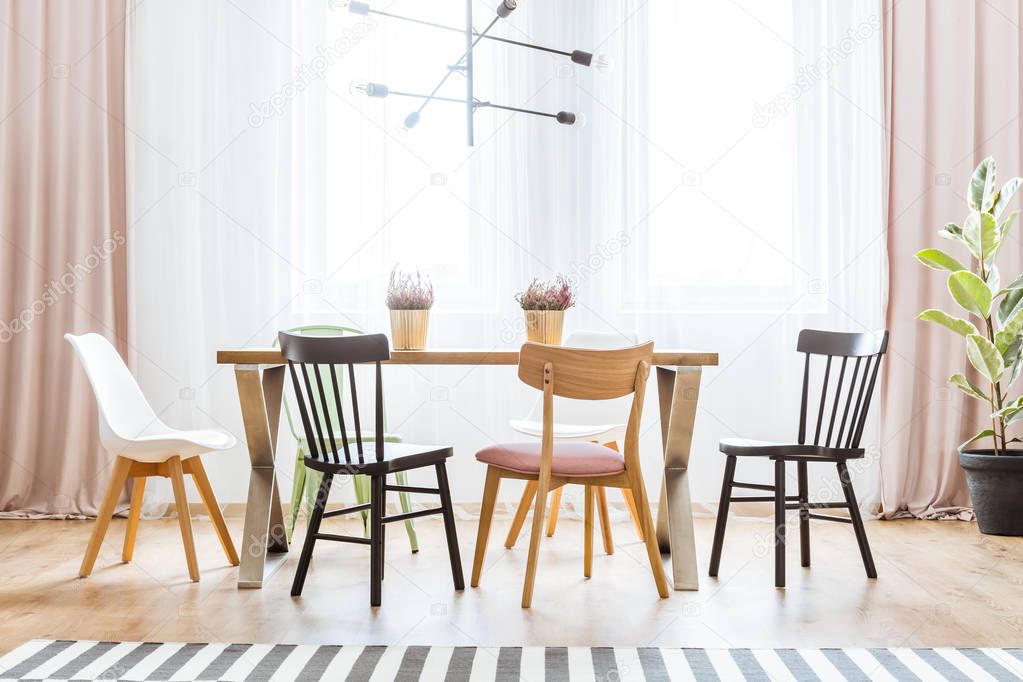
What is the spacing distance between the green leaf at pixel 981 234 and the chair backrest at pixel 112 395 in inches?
119

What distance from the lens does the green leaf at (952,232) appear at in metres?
3.28

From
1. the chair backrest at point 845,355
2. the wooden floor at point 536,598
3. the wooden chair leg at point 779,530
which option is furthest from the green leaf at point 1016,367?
the wooden chair leg at point 779,530

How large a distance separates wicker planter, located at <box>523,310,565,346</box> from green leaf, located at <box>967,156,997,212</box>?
1.71 metres

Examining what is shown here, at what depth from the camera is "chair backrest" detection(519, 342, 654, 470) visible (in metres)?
2.31

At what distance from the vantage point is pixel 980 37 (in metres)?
3.59

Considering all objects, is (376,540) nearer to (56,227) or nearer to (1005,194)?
→ (56,227)

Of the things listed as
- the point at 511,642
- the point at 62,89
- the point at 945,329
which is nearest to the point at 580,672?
the point at 511,642

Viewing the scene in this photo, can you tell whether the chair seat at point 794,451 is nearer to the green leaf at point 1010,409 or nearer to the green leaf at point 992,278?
the green leaf at point 1010,409

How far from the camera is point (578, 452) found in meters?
2.53

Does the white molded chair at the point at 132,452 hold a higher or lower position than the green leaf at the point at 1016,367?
lower

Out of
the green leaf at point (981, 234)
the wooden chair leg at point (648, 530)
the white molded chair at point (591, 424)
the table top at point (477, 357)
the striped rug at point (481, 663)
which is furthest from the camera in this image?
the green leaf at point (981, 234)

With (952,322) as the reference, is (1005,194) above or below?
above

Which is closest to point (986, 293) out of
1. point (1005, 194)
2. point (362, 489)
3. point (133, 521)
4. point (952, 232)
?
point (952, 232)

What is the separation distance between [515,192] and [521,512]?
144cm
